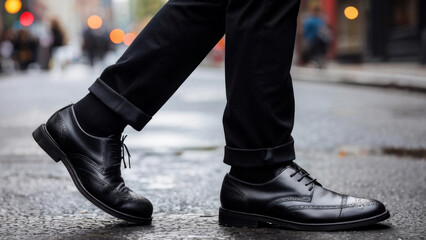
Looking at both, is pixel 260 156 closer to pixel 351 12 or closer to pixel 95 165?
pixel 95 165

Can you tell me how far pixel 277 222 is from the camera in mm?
2016

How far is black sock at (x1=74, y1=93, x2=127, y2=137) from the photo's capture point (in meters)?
2.03

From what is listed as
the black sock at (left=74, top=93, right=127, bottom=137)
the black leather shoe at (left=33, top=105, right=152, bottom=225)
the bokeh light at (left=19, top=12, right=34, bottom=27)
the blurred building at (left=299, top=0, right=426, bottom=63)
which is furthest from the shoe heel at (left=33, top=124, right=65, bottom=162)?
the bokeh light at (left=19, top=12, right=34, bottom=27)

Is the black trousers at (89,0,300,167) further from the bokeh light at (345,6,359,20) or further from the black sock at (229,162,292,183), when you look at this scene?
the bokeh light at (345,6,359,20)

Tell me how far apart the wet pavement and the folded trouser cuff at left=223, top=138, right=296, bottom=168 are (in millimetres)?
182

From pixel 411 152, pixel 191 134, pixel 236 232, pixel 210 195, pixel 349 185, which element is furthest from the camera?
pixel 191 134

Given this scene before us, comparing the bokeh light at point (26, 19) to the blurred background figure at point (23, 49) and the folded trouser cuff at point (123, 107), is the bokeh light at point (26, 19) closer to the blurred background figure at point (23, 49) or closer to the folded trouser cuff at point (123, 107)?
the blurred background figure at point (23, 49)

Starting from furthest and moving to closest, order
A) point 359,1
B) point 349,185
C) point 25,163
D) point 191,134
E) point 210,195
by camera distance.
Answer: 1. point 359,1
2. point 191,134
3. point 25,163
4. point 349,185
5. point 210,195

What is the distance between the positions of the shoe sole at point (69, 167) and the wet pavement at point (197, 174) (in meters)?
0.04

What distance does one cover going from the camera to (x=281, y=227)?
2031mm

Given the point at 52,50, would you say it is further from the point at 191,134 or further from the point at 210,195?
the point at 210,195

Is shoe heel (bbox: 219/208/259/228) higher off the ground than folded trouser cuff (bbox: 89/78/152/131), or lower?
lower

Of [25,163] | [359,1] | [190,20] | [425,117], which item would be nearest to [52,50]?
[359,1]

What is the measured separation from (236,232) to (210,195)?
2.09 feet
